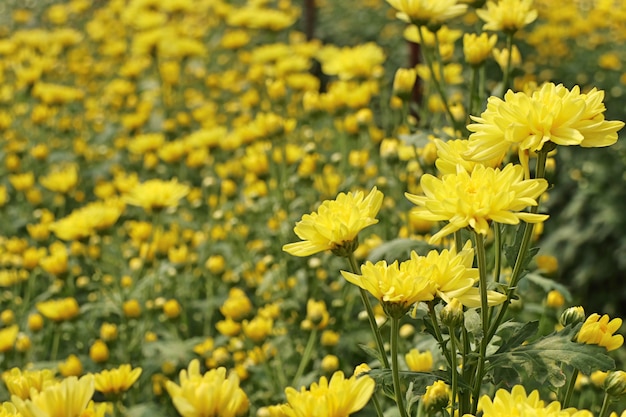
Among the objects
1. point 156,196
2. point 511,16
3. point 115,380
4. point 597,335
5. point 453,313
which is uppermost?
point 511,16

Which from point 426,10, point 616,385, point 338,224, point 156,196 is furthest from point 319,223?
point 156,196

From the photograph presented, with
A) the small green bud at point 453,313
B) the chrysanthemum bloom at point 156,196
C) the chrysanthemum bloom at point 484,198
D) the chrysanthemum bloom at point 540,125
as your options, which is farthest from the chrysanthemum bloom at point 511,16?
the chrysanthemum bloom at point 156,196

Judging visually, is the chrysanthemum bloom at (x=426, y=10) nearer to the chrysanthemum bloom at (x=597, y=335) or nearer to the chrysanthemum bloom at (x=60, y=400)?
the chrysanthemum bloom at (x=597, y=335)

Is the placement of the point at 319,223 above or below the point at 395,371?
above

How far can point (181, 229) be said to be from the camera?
3.65 metres

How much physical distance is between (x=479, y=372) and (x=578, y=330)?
183 millimetres

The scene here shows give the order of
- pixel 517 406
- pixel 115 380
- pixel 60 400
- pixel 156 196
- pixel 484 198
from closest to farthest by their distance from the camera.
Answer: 1. pixel 517 406
2. pixel 484 198
3. pixel 60 400
4. pixel 115 380
5. pixel 156 196

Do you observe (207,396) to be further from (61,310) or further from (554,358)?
(61,310)

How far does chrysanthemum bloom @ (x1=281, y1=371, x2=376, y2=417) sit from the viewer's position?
1.15 m

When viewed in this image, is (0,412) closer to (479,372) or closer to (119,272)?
(479,372)

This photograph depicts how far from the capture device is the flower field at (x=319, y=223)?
1.22m

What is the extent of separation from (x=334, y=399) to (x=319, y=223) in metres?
0.28

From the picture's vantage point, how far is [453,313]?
3.90 feet

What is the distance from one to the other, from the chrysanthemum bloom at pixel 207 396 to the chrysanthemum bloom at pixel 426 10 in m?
1.15
